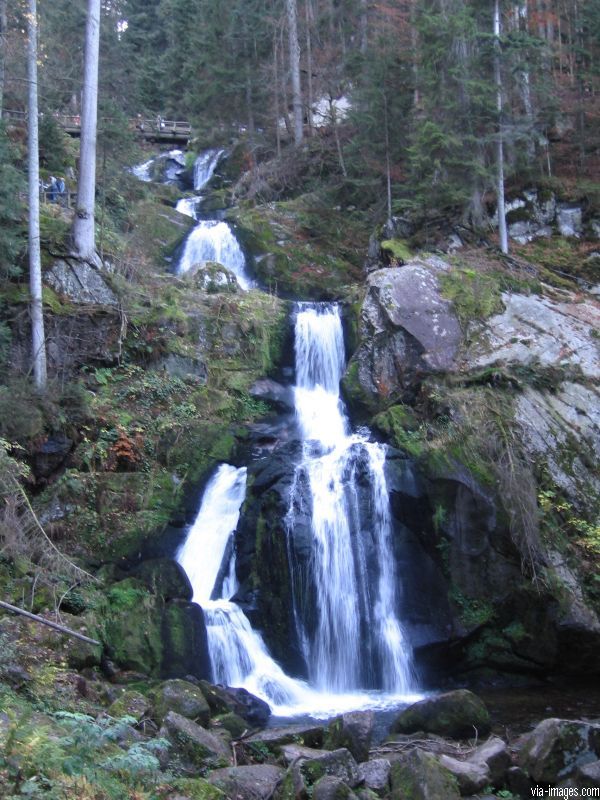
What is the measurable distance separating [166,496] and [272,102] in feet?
Answer: 68.8

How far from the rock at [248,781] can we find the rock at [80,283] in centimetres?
1034

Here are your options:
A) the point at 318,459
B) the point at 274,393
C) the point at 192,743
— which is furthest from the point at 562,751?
the point at 274,393

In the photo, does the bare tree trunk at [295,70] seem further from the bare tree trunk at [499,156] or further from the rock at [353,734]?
the rock at [353,734]

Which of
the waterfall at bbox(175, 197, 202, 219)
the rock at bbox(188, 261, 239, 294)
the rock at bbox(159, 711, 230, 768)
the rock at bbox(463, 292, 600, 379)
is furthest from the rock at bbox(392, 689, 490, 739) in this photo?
the waterfall at bbox(175, 197, 202, 219)

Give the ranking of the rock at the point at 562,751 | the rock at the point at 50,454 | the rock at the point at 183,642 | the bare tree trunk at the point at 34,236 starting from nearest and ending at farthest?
1. the rock at the point at 562,751
2. the rock at the point at 183,642
3. the rock at the point at 50,454
4. the bare tree trunk at the point at 34,236

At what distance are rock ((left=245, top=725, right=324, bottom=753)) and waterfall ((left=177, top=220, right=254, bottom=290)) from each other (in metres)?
14.4

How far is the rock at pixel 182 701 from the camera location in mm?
8423

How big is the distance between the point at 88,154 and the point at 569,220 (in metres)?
13.4

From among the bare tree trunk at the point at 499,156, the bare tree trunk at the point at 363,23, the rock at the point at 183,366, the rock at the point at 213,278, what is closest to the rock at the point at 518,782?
the rock at the point at 183,366

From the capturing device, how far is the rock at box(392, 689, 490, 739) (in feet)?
29.8

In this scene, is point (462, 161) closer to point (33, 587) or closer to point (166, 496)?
point (166, 496)

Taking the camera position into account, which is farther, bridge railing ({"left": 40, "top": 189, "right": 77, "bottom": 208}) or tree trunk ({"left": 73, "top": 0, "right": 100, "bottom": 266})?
bridge railing ({"left": 40, "top": 189, "right": 77, "bottom": 208})

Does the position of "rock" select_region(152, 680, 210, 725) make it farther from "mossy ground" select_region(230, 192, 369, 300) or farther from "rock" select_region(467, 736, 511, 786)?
"mossy ground" select_region(230, 192, 369, 300)

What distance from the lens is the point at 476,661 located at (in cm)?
1197
